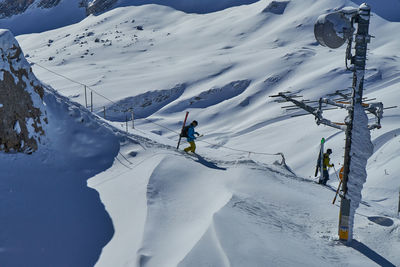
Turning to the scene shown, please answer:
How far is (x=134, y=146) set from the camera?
1282 centimetres

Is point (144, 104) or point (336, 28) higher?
point (336, 28)

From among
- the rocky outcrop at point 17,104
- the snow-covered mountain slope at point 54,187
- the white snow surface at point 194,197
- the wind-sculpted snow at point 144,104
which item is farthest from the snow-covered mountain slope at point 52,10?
the rocky outcrop at point 17,104

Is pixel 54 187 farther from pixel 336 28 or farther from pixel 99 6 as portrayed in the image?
pixel 99 6

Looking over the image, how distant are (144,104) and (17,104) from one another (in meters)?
22.0

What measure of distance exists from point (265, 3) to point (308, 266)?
152ft

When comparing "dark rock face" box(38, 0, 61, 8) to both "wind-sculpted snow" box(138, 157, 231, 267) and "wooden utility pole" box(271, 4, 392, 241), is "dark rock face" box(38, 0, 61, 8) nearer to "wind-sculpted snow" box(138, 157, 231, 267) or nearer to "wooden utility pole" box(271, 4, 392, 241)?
"wind-sculpted snow" box(138, 157, 231, 267)

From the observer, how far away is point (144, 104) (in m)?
32.8

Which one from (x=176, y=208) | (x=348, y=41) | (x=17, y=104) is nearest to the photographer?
(x=348, y=41)

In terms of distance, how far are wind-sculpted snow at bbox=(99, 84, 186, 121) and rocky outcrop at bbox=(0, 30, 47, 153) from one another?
60.7 ft

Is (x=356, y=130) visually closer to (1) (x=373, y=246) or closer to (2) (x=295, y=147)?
(1) (x=373, y=246)

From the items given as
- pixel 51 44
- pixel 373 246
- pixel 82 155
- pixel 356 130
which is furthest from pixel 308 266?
pixel 51 44

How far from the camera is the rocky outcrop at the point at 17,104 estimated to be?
34.1ft

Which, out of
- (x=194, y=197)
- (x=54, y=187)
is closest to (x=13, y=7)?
(x=54, y=187)

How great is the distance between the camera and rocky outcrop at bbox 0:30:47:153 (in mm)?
10383
